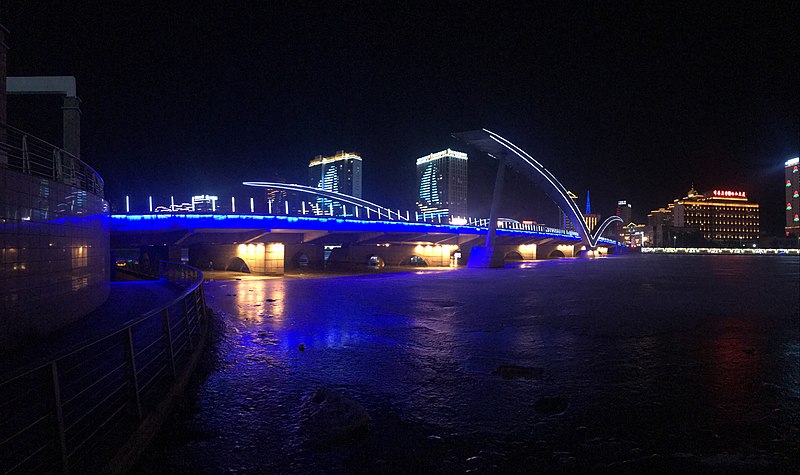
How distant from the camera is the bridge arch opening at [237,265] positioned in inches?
2069

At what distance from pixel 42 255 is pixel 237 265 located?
45.6 metres

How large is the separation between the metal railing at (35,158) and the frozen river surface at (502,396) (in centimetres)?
653

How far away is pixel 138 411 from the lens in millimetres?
5234

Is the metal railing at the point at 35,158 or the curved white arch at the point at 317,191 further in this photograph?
the curved white arch at the point at 317,191

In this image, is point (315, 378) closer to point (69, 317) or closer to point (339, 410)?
point (339, 410)

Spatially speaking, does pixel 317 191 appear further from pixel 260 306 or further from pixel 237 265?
pixel 260 306

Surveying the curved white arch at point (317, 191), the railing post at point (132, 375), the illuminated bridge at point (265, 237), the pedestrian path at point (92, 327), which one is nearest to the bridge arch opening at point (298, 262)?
the illuminated bridge at point (265, 237)

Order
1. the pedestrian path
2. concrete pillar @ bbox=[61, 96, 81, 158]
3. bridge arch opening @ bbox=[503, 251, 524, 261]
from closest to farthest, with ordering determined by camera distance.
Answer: the pedestrian path → concrete pillar @ bbox=[61, 96, 81, 158] → bridge arch opening @ bbox=[503, 251, 524, 261]

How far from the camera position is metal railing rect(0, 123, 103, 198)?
11.0m

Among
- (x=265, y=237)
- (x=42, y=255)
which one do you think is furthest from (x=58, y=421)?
(x=265, y=237)

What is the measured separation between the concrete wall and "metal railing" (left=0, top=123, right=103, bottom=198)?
62cm

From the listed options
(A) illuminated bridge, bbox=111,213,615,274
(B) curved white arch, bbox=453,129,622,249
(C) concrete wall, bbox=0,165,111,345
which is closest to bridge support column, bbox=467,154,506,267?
(B) curved white arch, bbox=453,129,622,249

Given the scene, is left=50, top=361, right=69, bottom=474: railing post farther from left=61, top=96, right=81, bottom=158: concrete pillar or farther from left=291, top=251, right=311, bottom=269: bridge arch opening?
left=291, top=251, right=311, bottom=269: bridge arch opening

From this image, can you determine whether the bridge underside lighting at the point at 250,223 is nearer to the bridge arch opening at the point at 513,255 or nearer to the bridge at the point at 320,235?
the bridge at the point at 320,235
